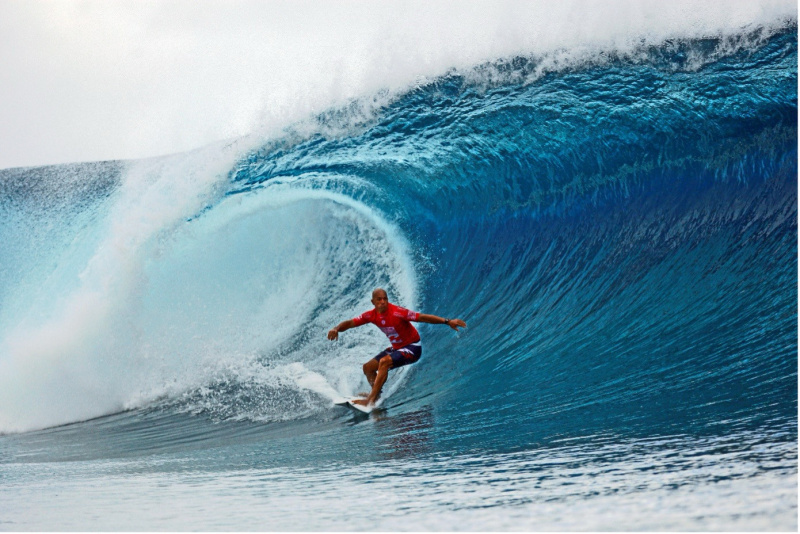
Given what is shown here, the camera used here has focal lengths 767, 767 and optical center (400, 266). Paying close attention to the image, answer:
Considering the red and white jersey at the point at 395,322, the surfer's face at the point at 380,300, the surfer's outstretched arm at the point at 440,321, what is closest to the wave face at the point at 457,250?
the red and white jersey at the point at 395,322

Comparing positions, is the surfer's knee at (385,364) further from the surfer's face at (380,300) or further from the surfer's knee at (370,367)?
the surfer's face at (380,300)

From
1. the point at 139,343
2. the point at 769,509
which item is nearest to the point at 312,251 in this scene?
the point at 139,343

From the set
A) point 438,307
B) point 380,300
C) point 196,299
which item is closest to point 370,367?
point 380,300

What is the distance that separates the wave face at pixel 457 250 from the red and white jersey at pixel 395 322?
17.9 inches

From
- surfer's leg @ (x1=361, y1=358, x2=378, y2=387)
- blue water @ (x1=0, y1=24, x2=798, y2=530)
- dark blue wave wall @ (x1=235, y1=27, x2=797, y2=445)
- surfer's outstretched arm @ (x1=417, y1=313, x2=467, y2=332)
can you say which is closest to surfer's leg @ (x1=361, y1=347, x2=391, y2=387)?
surfer's leg @ (x1=361, y1=358, x2=378, y2=387)

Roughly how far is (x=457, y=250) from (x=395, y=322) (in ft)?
7.51

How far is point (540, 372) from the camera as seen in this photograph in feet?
17.4

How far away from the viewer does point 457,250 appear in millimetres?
7277

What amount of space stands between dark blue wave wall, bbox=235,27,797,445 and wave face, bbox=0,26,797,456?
0.07 ft

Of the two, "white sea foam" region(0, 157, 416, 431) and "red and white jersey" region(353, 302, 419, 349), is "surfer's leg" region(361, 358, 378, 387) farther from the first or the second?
"white sea foam" region(0, 157, 416, 431)

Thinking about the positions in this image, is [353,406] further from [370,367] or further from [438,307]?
[438,307]

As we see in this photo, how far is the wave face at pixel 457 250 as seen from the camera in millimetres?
5664

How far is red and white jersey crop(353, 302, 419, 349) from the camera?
509cm

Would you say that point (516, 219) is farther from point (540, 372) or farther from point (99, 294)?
point (99, 294)
